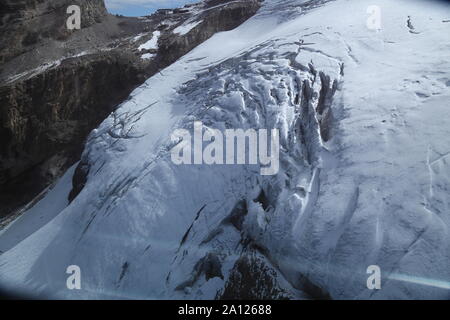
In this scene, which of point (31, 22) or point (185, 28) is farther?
point (185, 28)

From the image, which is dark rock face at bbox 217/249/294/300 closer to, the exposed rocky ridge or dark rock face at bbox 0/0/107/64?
the exposed rocky ridge

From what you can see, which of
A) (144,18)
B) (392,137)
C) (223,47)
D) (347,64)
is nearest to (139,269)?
(392,137)

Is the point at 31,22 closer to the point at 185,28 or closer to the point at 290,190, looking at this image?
the point at 185,28

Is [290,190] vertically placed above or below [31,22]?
below

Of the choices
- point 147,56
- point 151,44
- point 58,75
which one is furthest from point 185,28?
point 58,75

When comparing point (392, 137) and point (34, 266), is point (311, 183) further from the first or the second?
point (34, 266)
